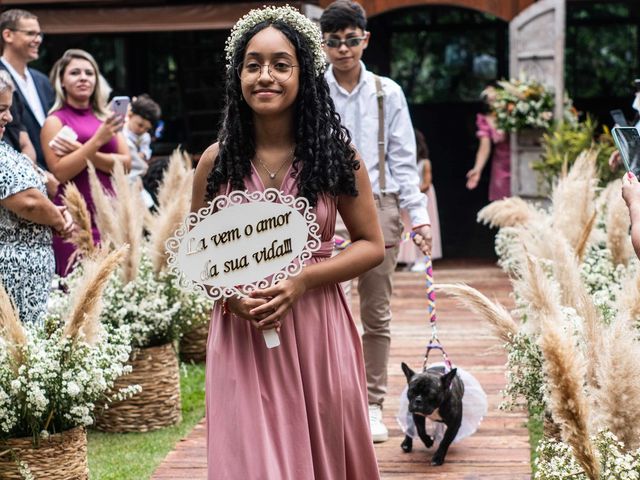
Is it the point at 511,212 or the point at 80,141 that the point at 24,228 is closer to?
the point at 80,141

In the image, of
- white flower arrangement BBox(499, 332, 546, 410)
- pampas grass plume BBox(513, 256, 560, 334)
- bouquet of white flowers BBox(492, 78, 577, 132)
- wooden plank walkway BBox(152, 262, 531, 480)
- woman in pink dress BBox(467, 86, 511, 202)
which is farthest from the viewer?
woman in pink dress BBox(467, 86, 511, 202)

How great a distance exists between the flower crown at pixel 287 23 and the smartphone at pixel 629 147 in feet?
→ 2.88

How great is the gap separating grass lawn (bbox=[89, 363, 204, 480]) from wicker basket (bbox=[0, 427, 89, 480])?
2.20 feet

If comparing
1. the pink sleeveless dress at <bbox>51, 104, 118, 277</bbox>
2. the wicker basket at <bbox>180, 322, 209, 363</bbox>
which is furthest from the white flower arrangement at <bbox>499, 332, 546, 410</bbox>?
the wicker basket at <bbox>180, 322, 209, 363</bbox>

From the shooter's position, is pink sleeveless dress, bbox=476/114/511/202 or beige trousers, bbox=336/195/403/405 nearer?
beige trousers, bbox=336/195/403/405

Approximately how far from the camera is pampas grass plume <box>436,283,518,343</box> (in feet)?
11.3

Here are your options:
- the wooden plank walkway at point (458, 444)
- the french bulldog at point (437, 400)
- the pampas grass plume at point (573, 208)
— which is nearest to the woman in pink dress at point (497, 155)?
the wooden plank walkway at point (458, 444)

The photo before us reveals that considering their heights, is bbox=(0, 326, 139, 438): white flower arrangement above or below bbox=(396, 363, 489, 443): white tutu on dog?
above

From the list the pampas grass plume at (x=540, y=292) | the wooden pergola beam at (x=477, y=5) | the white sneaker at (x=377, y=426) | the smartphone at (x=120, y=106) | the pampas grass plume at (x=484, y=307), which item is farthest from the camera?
the wooden pergola beam at (x=477, y=5)

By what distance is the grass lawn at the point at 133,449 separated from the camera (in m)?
4.75

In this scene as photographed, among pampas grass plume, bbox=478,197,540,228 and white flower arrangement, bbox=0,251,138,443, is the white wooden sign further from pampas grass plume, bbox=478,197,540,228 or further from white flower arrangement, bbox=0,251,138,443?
pampas grass plume, bbox=478,197,540,228

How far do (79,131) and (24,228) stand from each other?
1.80 meters

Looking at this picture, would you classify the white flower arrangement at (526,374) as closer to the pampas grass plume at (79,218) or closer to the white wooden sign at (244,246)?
the white wooden sign at (244,246)

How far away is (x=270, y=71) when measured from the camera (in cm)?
308
